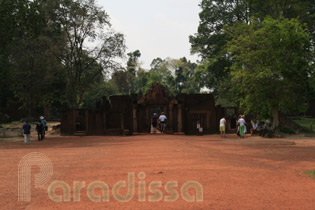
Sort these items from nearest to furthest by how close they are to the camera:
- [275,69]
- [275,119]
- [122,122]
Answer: [275,69]
[275,119]
[122,122]

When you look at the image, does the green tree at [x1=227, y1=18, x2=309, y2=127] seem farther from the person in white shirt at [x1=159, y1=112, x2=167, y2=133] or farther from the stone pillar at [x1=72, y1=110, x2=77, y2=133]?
the stone pillar at [x1=72, y1=110, x2=77, y2=133]

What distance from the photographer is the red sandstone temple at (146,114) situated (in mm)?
29281

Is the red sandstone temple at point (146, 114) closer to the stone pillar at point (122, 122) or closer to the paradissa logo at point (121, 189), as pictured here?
the stone pillar at point (122, 122)

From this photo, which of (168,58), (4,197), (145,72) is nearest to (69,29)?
(4,197)

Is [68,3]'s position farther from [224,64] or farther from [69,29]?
[224,64]

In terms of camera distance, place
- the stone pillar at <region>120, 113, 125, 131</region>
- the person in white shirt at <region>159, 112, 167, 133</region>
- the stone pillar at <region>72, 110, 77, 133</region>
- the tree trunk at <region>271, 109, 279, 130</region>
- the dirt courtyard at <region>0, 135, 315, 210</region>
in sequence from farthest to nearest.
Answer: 1. the stone pillar at <region>72, 110, 77, 133</region>
2. the stone pillar at <region>120, 113, 125, 131</region>
3. the person in white shirt at <region>159, 112, 167, 133</region>
4. the tree trunk at <region>271, 109, 279, 130</region>
5. the dirt courtyard at <region>0, 135, 315, 210</region>

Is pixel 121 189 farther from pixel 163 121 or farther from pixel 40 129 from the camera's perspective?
pixel 163 121

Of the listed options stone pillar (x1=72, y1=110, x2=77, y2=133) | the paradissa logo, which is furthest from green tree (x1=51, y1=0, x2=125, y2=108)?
the paradissa logo

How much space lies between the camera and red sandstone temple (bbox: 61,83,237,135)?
2928 cm

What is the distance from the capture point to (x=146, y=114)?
97.8 feet

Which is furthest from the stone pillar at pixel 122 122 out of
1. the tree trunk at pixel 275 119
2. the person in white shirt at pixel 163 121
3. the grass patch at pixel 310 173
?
the grass patch at pixel 310 173

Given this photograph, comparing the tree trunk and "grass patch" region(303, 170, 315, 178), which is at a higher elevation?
the tree trunk

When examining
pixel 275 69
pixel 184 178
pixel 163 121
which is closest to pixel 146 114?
pixel 163 121

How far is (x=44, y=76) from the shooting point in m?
39.2
